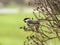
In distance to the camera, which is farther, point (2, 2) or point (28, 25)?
point (2, 2)

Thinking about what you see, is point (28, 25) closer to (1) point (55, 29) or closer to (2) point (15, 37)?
(1) point (55, 29)

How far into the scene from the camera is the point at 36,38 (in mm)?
2656

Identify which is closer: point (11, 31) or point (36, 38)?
point (36, 38)

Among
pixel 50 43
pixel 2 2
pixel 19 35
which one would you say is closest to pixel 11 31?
pixel 19 35

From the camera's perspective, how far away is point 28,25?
8.37 ft

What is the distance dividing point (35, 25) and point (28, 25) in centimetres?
6

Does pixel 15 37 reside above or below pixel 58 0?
below

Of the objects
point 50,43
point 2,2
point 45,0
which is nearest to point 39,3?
point 45,0

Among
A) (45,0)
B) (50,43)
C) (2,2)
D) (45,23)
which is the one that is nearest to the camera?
(45,0)

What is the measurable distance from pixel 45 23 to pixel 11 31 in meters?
4.95

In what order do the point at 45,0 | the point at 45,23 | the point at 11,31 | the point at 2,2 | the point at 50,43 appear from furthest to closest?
1. the point at 2,2
2. the point at 11,31
3. the point at 50,43
4. the point at 45,23
5. the point at 45,0

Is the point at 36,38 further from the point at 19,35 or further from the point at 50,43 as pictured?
the point at 19,35

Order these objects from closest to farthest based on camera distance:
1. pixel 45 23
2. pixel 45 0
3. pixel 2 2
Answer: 1. pixel 45 0
2. pixel 45 23
3. pixel 2 2

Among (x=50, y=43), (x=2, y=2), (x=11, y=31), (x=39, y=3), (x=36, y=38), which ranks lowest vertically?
(x=2, y=2)
